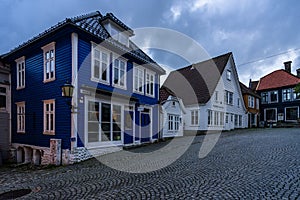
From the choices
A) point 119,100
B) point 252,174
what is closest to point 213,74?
point 119,100

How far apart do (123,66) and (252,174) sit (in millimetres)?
8942

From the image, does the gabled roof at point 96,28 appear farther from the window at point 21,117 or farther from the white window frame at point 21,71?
the window at point 21,117

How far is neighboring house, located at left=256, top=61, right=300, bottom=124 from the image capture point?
3050cm

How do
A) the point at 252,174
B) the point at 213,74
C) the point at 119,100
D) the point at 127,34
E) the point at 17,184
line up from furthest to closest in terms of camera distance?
1. the point at 213,74
2. the point at 127,34
3. the point at 119,100
4. the point at 17,184
5. the point at 252,174

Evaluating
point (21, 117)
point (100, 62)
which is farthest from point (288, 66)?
point (21, 117)

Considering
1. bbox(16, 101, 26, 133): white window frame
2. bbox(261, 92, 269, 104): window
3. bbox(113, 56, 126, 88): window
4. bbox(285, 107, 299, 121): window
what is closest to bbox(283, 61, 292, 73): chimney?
bbox(261, 92, 269, 104): window

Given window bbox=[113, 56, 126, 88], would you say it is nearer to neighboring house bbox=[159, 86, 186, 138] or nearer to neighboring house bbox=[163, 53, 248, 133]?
neighboring house bbox=[159, 86, 186, 138]

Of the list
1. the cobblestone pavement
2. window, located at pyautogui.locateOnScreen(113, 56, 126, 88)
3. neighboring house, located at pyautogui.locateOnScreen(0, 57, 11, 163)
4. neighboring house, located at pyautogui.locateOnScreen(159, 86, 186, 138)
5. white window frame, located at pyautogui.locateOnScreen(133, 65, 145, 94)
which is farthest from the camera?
neighboring house, located at pyautogui.locateOnScreen(159, 86, 186, 138)

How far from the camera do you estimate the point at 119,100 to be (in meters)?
12.0

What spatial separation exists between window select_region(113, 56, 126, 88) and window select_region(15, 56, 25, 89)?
567cm

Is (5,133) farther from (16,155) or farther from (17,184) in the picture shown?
(17,184)

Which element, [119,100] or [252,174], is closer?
[252,174]

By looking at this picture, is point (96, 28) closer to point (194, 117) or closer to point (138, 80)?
point (138, 80)

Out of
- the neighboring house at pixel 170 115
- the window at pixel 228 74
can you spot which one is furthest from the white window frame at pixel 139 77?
the window at pixel 228 74
